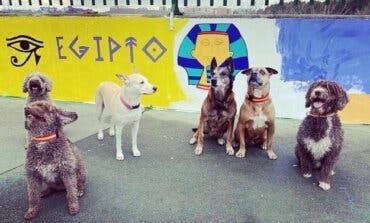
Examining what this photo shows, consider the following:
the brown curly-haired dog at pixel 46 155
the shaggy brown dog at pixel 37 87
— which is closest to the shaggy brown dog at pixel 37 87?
the shaggy brown dog at pixel 37 87

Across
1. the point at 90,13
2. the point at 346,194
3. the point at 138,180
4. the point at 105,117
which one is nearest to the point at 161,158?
the point at 138,180

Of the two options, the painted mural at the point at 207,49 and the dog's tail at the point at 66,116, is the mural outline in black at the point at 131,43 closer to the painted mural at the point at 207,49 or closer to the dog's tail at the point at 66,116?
the painted mural at the point at 207,49

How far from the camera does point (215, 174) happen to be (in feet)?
13.7

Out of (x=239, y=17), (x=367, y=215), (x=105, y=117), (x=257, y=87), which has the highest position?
(x=239, y=17)

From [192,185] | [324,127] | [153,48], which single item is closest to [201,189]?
[192,185]

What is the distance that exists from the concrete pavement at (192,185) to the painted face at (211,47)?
131 centimetres

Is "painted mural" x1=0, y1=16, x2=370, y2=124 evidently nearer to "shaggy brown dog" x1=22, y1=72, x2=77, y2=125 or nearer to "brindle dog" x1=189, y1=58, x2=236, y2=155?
"brindle dog" x1=189, y1=58, x2=236, y2=155

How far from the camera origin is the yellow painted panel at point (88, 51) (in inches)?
238

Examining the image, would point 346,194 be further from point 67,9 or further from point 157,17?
point 67,9

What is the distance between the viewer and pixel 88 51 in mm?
6324

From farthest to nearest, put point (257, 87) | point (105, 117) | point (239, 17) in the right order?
1. point (239, 17)
2. point (105, 117)
3. point (257, 87)

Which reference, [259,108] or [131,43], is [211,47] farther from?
[259,108]

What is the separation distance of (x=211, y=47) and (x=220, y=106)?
5.03ft

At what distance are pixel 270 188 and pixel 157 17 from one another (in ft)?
10.8
